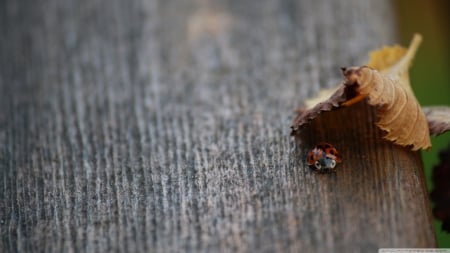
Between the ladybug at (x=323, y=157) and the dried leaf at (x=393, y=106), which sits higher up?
the dried leaf at (x=393, y=106)

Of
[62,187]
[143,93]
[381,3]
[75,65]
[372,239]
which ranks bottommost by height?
[372,239]

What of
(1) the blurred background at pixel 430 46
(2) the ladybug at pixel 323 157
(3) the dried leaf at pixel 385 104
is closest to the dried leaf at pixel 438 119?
(3) the dried leaf at pixel 385 104

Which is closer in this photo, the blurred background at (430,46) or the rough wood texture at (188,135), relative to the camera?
the rough wood texture at (188,135)

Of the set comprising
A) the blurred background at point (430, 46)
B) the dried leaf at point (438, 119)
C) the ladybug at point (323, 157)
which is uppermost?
the blurred background at point (430, 46)

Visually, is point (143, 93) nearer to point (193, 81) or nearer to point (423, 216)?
point (193, 81)

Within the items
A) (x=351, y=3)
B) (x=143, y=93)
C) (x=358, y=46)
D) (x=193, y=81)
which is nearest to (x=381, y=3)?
(x=351, y=3)

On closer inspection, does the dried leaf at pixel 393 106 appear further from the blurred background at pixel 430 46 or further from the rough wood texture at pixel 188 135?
the blurred background at pixel 430 46
